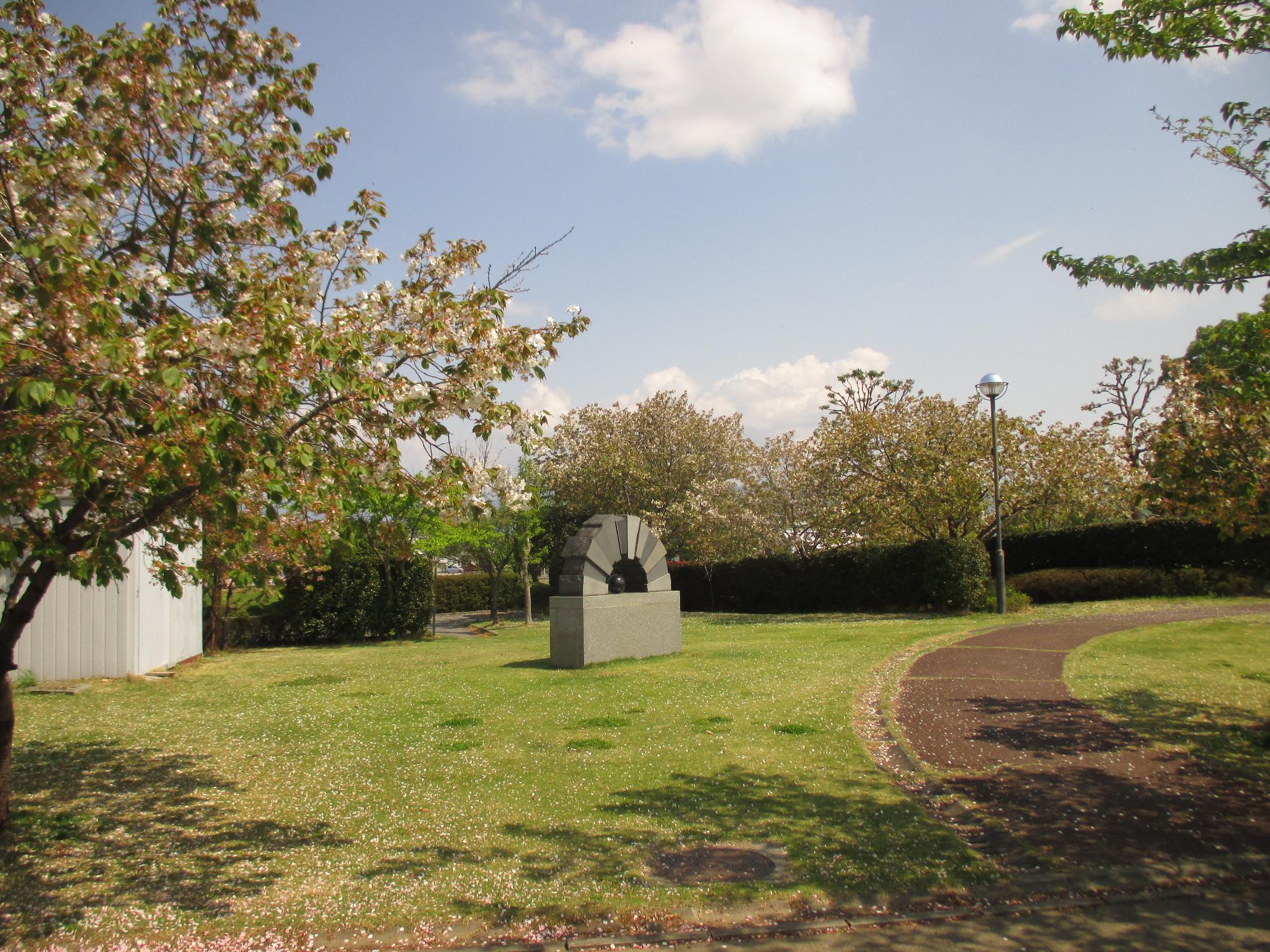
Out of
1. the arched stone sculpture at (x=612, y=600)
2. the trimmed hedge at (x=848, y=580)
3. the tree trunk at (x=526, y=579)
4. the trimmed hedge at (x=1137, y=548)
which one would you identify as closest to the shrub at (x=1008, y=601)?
the trimmed hedge at (x=848, y=580)

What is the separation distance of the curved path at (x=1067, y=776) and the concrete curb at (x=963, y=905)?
0.68 feet

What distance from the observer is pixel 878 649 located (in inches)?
556

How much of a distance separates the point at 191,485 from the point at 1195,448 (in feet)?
29.1

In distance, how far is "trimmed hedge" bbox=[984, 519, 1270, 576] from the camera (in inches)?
855

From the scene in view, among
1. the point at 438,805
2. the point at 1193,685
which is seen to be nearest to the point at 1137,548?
the point at 1193,685

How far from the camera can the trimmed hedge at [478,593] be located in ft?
122

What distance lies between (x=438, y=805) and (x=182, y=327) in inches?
157

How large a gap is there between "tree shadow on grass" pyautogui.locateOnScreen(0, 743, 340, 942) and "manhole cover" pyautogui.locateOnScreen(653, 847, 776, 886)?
2352 millimetres

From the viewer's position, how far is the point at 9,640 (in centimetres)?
566

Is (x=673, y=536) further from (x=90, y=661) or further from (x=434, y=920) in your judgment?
(x=434, y=920)

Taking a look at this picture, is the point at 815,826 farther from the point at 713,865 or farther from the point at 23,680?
the point at 23,680

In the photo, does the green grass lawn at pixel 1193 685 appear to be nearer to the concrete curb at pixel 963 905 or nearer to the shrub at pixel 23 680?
the concrete curb at pixel 963 905

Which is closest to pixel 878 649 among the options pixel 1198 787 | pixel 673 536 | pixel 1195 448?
pixel 1195 448

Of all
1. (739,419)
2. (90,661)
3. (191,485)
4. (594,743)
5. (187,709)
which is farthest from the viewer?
(739,419)
